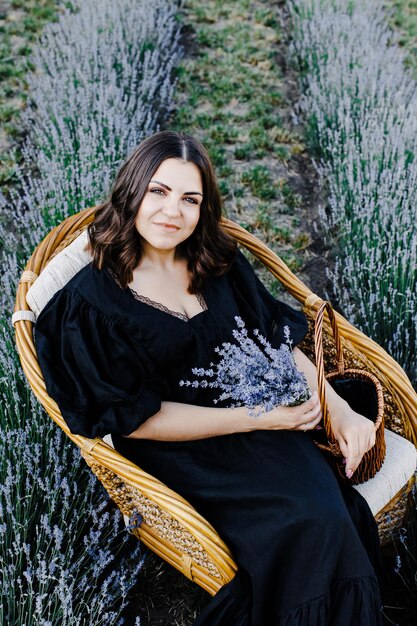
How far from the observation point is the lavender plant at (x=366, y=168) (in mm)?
2855

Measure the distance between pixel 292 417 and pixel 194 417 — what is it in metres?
0.29

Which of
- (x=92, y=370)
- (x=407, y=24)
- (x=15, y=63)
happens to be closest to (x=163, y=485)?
(x=92, y=370)

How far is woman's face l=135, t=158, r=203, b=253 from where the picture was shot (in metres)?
1.94

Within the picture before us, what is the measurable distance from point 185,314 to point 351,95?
2.77 meters

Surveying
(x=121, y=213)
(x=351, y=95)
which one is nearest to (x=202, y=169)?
(x=121, y=213)

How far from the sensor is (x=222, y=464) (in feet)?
6.47

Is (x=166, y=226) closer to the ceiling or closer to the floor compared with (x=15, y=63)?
closer to the floor

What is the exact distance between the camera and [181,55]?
18.0 feet

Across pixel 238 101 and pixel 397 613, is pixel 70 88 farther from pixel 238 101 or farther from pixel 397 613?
pixel 397 613

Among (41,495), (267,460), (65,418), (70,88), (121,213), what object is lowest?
(41,495)

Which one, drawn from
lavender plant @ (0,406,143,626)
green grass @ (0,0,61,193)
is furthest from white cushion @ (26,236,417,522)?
green grass @ (0,0,61,193)

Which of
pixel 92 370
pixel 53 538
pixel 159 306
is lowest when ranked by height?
pixel 53 538

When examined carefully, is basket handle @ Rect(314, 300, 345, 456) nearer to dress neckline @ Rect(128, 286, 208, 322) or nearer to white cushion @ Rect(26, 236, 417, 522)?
white cushion @ Rect(26, 236, 417, 522)

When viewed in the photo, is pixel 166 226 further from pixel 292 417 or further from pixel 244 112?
pixel 244 112
